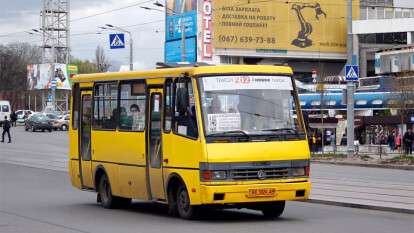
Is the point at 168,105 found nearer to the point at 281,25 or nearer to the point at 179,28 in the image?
the point at 179,28

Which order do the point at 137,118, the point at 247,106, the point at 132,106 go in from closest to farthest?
the point at 247,106, the point at 137,118, the point at 132,106

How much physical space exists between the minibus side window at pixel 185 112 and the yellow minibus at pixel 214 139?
0.05ft

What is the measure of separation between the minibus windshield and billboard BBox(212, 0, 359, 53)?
8458 centimetres

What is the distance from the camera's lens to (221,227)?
536 inches

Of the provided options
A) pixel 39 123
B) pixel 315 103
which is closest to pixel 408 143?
pixel 315 103

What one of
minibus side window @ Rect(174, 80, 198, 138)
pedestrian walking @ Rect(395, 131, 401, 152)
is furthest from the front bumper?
pedestrian walking @ Rect(395, 131, 401, 152)

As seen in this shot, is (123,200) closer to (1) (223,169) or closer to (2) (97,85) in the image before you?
(2) (97,85)

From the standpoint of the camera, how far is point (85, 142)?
60.1 feet

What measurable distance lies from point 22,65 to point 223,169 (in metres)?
112

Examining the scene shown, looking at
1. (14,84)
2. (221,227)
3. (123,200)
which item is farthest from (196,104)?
(14,84)

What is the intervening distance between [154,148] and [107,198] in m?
2.65

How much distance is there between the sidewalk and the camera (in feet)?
55.9

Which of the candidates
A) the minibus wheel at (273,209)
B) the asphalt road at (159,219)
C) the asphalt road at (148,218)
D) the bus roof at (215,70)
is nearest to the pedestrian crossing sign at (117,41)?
the asphalt road at (148,218)

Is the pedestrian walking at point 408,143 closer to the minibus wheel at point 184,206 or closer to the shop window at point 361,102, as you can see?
the shop window at point 361,102
